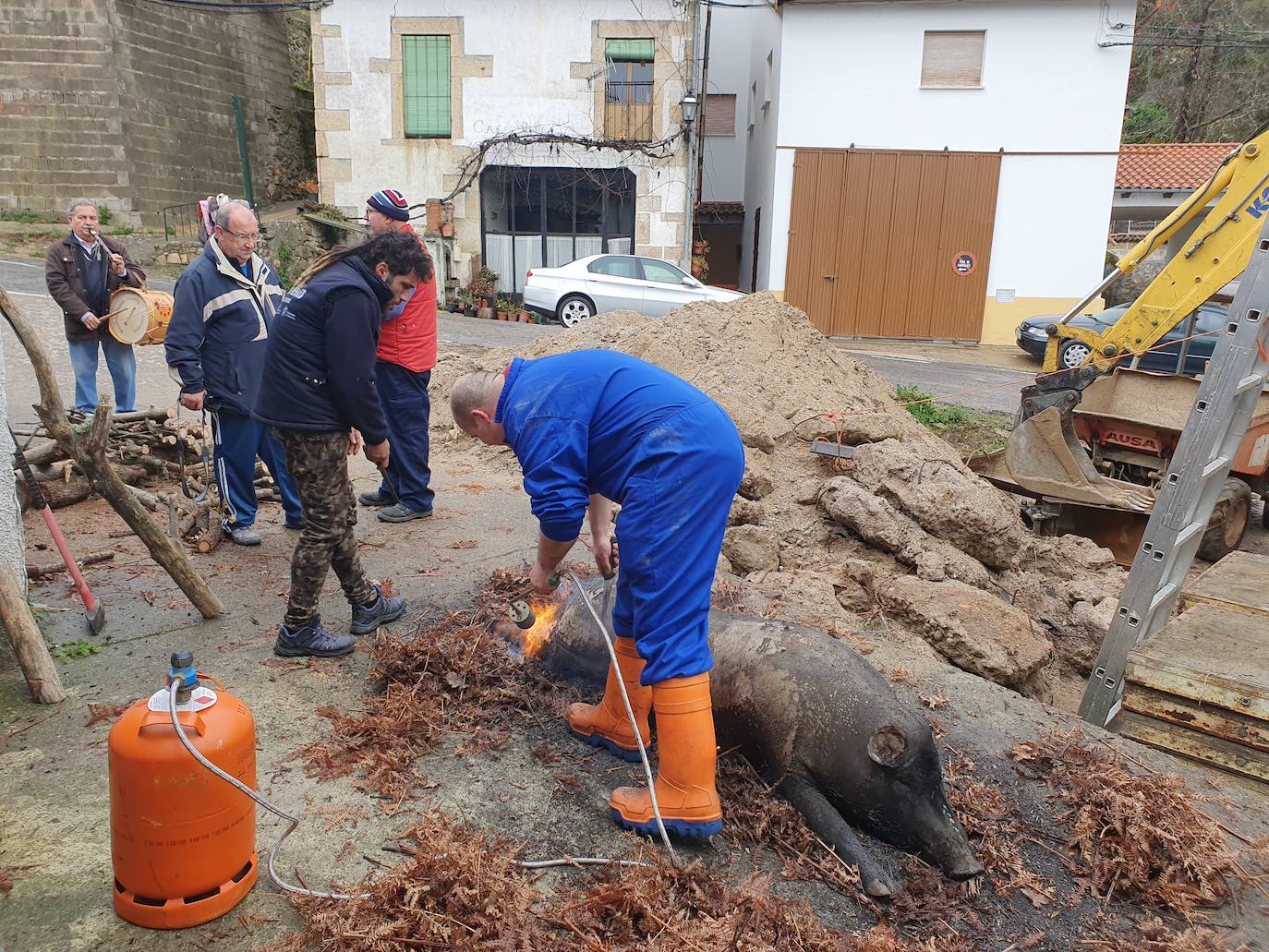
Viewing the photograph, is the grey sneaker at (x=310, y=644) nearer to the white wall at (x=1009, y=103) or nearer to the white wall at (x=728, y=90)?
the white wall at (x=1009, y=103)

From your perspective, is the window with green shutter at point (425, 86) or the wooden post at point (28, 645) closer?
the wooden post at point (28, 645)

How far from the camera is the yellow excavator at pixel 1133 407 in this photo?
7.40 meters

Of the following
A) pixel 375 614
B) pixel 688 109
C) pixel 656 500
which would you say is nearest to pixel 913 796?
pixel 656 500

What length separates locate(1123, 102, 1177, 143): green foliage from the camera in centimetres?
2795

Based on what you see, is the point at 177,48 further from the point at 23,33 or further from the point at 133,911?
the point at 133,911

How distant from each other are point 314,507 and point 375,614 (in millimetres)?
660

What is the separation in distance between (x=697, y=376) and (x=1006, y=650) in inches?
150

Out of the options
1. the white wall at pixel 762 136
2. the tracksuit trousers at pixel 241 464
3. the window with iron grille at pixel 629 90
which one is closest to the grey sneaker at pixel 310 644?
the tracksuit trousers at pixel 241 464

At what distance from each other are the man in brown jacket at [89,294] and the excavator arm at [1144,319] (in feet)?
25.5

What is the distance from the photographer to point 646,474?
104 inches

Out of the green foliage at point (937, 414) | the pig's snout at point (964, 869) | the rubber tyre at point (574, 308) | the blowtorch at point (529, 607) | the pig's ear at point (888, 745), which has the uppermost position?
the rubber tyre at point (574, 308)

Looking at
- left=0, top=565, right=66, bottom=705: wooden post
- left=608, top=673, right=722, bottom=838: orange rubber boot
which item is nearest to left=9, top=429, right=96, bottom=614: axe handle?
left=0, top=565, right=66, bottom=705: wooden post

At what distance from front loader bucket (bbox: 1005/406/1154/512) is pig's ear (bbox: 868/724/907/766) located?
5.53 metres

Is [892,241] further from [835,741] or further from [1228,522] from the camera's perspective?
[835,741]
